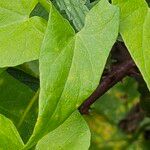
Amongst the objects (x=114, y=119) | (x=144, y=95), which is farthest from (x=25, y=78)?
(x=114, y=119)

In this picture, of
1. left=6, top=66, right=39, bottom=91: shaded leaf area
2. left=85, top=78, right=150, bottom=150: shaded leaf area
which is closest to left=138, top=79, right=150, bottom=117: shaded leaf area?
left=6, top=66, right=39, bottom=91: shaded leaf area

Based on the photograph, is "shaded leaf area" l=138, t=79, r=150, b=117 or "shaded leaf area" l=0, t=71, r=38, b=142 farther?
"shaded leaf area" l=138, t=79, r=150, b=117

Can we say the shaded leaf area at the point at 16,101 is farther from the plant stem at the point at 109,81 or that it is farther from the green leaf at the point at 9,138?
the green leaf at the point at 9,138

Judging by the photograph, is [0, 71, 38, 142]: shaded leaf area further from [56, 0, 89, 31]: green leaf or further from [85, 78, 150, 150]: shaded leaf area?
[85, 78, 150, 150]: shaded leaf area

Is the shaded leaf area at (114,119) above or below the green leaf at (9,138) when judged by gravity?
below

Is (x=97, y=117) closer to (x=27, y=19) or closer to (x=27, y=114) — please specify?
(x=27, y=114)

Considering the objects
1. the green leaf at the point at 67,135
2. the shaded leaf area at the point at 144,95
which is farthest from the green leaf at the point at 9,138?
the shaded leaf area at the point at 144,95
